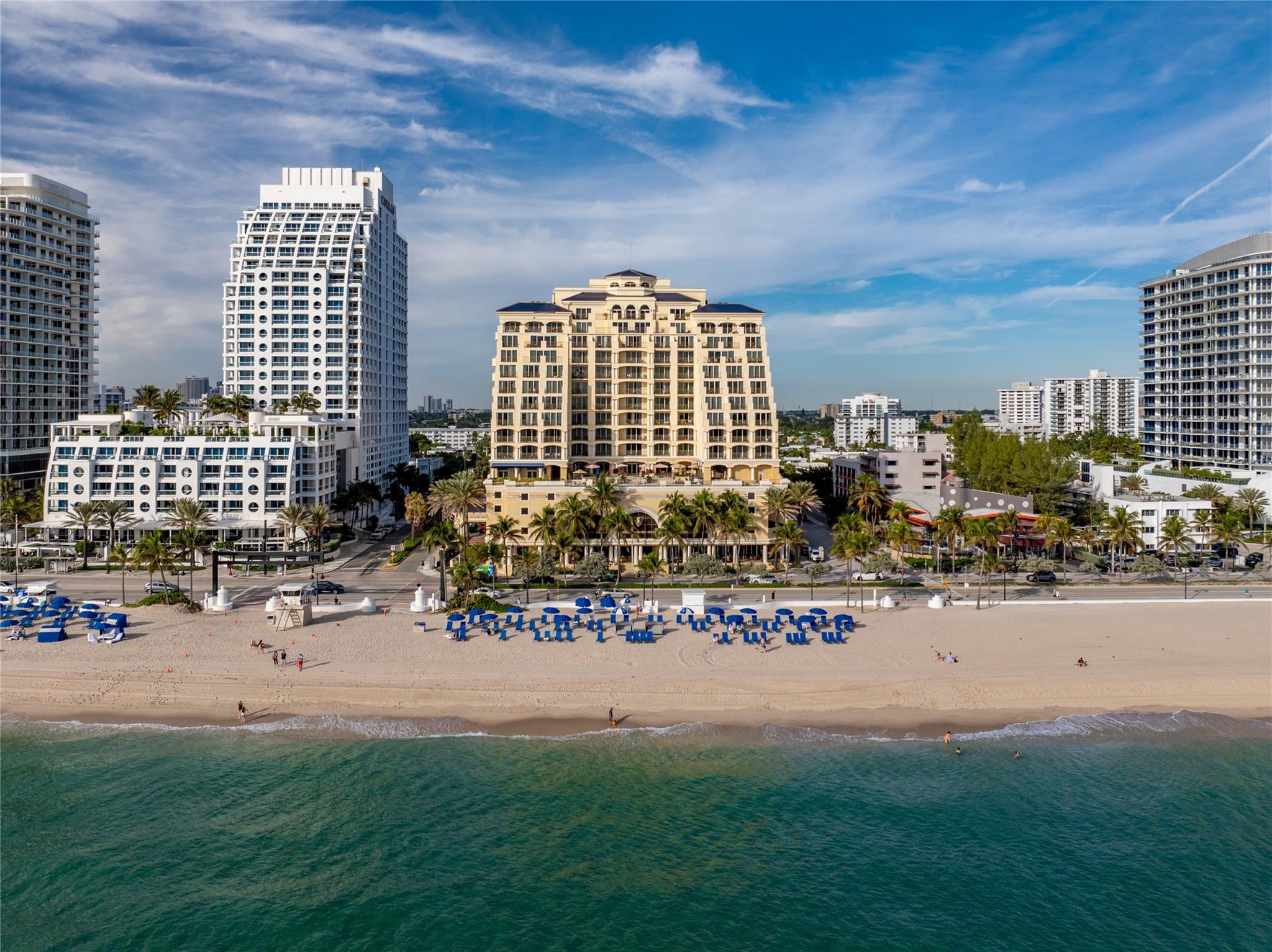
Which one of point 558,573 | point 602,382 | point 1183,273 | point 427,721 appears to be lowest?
point 427,721

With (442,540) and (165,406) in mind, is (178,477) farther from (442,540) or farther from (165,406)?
(442,540)

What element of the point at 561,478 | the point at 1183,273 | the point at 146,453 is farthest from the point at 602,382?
the point at 1183,273

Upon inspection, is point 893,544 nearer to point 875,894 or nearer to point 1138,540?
point 1138,540

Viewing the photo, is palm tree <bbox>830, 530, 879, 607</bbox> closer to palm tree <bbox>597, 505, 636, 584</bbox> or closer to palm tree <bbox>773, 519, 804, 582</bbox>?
palm tree <bbox>773, 519, 804, 582</bbox>

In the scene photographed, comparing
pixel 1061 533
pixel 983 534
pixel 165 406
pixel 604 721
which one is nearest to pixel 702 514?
pixel 983 534

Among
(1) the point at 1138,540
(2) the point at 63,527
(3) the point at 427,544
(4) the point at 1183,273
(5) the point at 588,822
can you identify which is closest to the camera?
(5) the point at 588,822

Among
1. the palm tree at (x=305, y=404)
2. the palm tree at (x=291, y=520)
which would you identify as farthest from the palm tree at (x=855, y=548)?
the palm tree at (x=305, y=404)

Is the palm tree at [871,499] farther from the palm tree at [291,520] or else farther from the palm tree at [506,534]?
the palm tree at [291,520]

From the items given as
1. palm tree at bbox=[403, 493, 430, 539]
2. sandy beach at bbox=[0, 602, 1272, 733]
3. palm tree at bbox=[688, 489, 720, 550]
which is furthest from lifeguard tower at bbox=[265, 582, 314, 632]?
palm tree at bbox=[688, 489, 720, 550]
